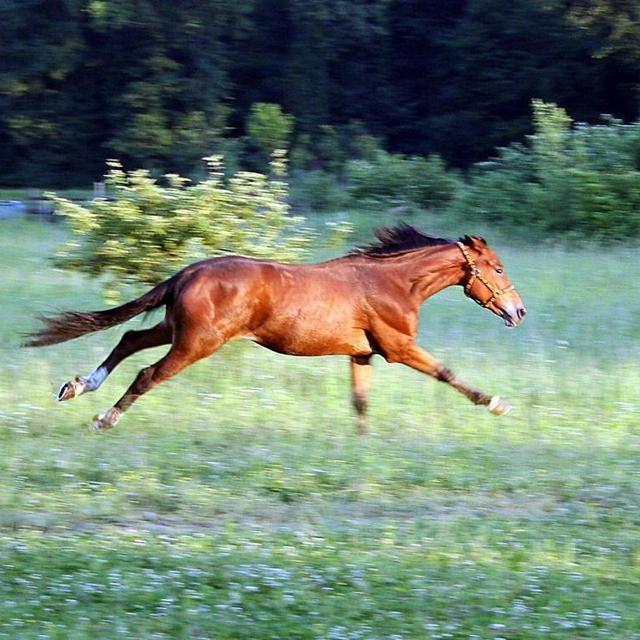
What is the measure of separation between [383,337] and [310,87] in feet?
128

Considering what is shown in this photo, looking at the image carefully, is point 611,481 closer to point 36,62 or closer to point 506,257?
point 506,257

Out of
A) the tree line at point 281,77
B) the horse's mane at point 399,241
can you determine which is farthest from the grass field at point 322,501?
the tree line at point 281,77

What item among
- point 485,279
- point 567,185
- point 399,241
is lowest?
point 567,185

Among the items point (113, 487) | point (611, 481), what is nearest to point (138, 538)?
point (113, 487)

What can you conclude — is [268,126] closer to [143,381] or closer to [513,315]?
[513,315]

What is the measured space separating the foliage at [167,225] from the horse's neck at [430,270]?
2.36 m

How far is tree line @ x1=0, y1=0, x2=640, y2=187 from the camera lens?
41.8 m

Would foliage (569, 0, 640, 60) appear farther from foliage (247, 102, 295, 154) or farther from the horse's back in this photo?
the horse's back

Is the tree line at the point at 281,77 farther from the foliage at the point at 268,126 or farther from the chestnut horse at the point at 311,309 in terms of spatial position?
the chestnut horse at the point at 311,309

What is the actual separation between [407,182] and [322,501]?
22.0 m

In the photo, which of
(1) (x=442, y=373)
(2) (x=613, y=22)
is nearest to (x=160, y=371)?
(1) (x=442, y=373)

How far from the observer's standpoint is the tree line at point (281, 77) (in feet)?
137

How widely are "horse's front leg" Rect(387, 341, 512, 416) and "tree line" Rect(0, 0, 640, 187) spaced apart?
31.8 metres

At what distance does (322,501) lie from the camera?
686 cm
